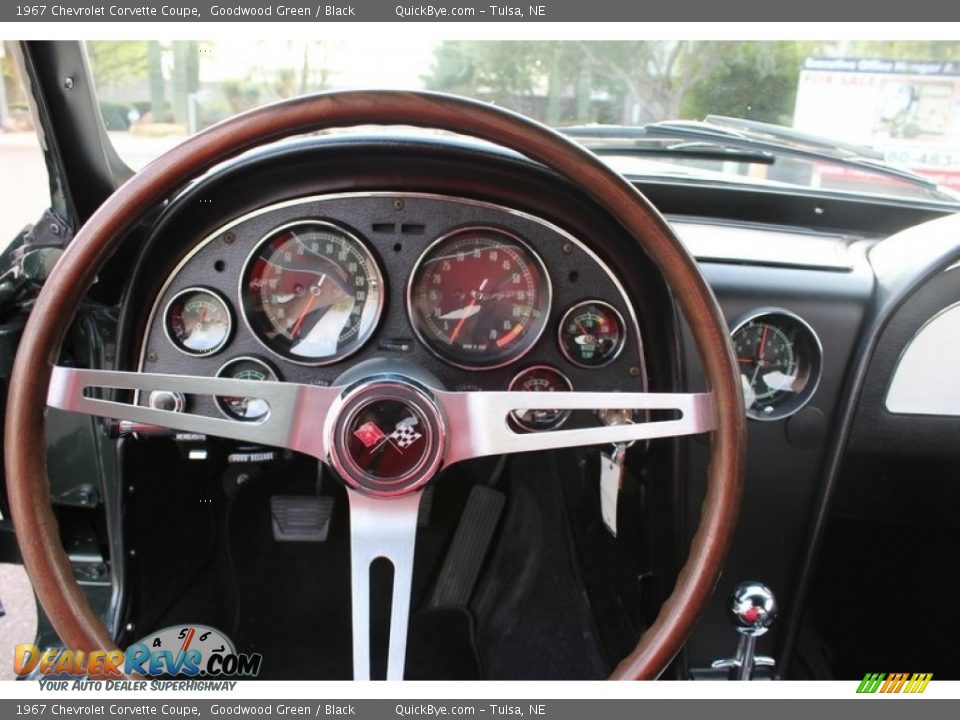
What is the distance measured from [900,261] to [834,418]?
0.42m

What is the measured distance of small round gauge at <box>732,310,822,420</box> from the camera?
208cm

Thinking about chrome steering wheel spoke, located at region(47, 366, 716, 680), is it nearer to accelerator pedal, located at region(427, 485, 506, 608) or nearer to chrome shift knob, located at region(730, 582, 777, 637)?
chrome shift knob, located at region(730, 582, 777, 637)

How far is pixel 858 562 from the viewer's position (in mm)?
2289

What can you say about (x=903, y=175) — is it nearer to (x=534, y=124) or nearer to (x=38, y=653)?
(x=534, y=124)

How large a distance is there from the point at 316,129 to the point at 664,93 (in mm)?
1291

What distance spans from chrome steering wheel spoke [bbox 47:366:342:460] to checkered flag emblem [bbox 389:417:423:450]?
0.12 metres

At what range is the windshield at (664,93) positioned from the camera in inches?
77.4

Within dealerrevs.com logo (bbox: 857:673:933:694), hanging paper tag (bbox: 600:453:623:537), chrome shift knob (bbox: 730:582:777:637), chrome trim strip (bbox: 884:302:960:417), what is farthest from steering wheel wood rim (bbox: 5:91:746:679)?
chrome trim strip (bbox: 884:302:960:417)

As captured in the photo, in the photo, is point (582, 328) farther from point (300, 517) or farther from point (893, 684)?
point (893, 684)

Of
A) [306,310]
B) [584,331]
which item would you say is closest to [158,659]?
[306,310]

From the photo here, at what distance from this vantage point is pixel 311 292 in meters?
1.78

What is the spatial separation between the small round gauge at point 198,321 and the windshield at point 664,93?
A: 1.30 ft

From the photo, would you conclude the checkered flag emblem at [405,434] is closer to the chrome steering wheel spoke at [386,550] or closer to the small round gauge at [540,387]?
the chrome steering wheel spoke at [386,550]

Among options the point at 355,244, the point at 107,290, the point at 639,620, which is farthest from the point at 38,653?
the point at 639,620
